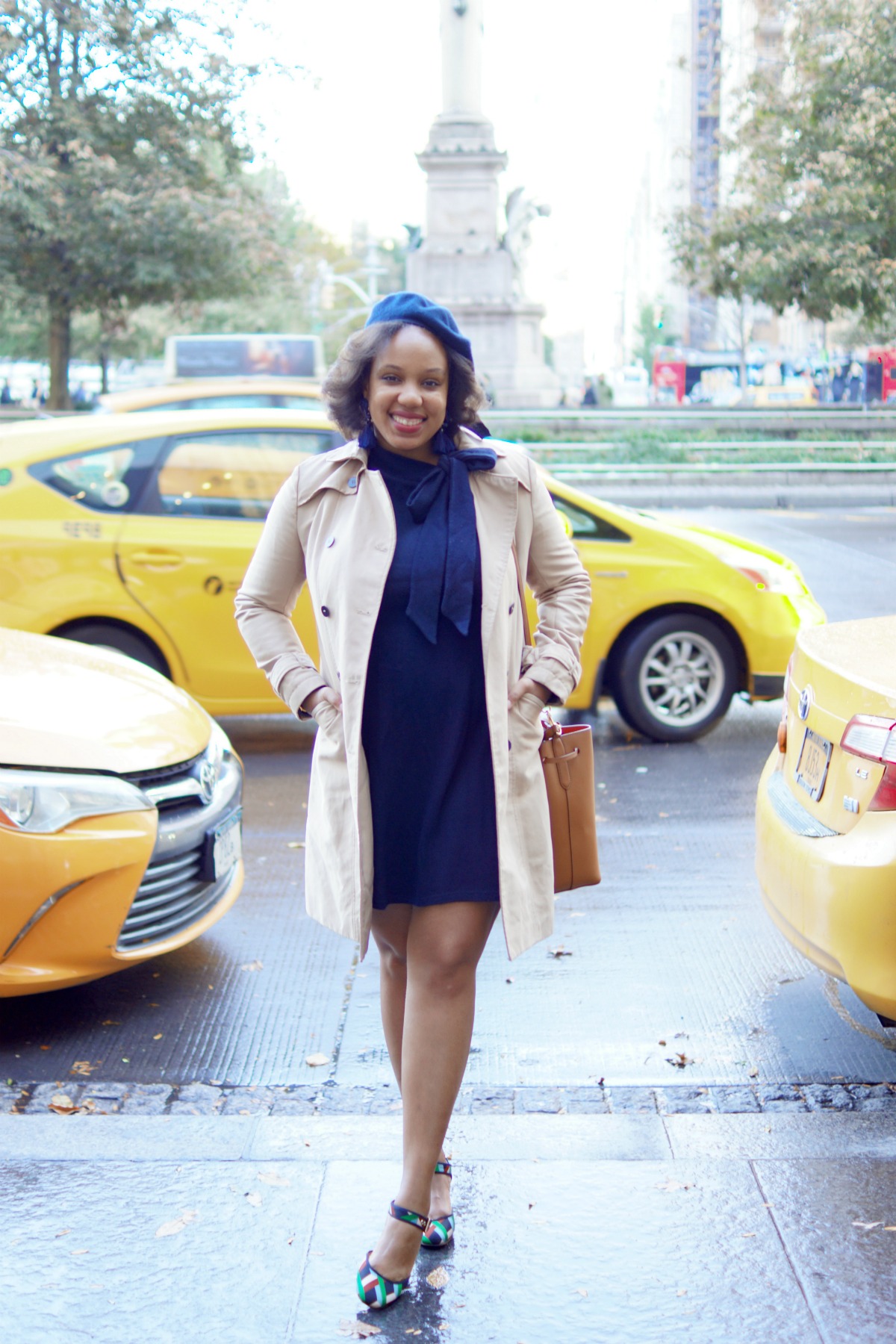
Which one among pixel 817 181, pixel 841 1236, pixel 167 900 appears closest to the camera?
pixel 841 1236

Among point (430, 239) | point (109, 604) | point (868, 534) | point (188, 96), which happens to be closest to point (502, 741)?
point (109, 604)

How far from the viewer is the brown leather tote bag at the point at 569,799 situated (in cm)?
310

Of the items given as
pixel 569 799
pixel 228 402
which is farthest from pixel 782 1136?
pixel 228 402

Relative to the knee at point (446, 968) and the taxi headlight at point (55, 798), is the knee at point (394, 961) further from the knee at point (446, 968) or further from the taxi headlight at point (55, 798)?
the taxi headlight at point (55, 798)

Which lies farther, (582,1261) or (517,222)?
(517,222)

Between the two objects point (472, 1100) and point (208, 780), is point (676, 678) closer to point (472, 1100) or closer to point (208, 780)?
point (208, 780)

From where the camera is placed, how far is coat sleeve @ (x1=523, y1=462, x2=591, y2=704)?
9.84ft

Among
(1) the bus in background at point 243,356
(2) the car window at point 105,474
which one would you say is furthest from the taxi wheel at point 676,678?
(1) the bus in background at point 243,356

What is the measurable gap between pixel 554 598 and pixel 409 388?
56 cm

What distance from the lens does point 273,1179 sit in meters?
3.31

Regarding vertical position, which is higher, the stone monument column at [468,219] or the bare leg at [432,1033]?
the stone monument column at [468,219]

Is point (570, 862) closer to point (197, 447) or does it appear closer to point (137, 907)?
point (137, 907)

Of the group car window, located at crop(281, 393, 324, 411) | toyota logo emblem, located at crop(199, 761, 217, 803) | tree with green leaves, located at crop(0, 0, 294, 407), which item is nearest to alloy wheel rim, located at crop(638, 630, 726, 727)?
toyota logo emblem, located at crop(199, 761, 217, 803)

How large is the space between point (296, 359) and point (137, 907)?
30.5 m
